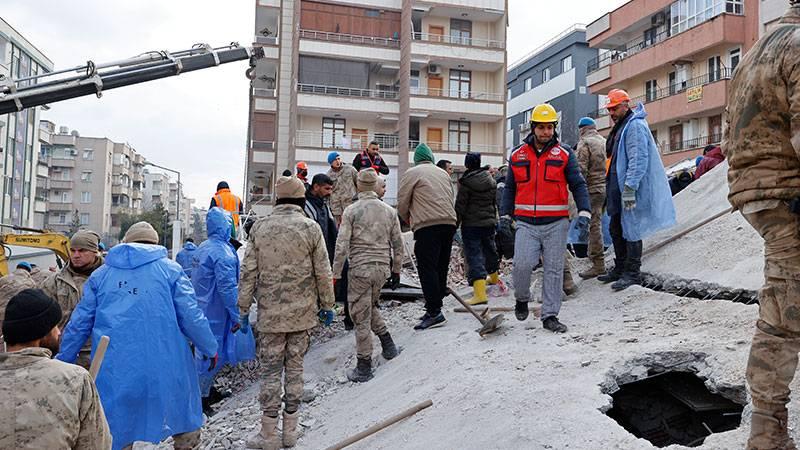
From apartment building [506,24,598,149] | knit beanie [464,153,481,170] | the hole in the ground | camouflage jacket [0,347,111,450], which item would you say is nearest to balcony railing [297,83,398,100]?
apartment building [506,24,598,149]

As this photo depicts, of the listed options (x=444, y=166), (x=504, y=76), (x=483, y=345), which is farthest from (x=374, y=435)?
(x=504, y=76)

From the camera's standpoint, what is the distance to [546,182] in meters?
5.68

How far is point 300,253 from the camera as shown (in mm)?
5199

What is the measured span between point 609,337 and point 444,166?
13.4 feet

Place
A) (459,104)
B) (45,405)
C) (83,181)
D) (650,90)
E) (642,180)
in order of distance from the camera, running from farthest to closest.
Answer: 1. (83,181)
2. (459,104)
3. (650,90)
4. (642,180)
5. (45,405)

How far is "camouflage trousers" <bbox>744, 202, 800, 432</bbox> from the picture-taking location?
2.72 m

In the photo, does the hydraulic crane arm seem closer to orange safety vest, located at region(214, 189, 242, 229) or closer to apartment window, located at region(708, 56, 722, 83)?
orange safety vest, located at region(214, 189, 242, 229)

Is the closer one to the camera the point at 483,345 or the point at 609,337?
the point at 609,337

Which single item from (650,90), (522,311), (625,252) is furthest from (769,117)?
(650,90)

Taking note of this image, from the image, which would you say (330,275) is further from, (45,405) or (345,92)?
(345,92)

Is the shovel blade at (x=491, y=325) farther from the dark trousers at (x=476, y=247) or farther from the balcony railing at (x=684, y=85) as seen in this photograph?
the balcony railing at (x=684, y=85)

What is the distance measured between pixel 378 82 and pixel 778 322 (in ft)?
109

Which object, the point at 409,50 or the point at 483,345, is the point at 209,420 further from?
the point at 409,50

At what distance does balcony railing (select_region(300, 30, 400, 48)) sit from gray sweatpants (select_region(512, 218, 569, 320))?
28334mm
